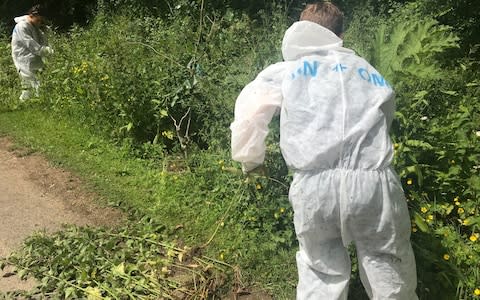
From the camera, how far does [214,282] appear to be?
3.70 meters

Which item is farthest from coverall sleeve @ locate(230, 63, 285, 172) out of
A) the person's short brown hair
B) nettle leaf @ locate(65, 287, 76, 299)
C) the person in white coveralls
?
the person in white coveralls

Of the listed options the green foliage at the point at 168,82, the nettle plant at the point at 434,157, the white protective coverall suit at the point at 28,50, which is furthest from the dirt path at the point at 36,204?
the white protective coverall suit at the point at 28,50

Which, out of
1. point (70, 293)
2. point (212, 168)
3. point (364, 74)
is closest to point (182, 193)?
point (212, 168)

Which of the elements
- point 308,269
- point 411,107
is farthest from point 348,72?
point 411,107

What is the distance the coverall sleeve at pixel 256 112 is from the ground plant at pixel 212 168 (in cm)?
81

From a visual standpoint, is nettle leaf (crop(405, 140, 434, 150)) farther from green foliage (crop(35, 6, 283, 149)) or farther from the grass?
green foliage (crop(35, 6, 283, 149))

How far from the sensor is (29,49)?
8844mm

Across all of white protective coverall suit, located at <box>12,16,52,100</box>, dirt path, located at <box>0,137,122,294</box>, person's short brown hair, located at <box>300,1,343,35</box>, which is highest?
person's short brown hair, located at <box>300,1,343,35</box>

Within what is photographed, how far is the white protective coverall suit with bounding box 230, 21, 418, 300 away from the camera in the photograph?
2.55m

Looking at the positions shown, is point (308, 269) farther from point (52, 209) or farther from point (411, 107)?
point (52, 209)

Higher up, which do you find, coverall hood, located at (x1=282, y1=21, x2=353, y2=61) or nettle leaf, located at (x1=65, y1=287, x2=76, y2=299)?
coverall hood, located at (x1=282, y1=21, x2=353, y2=61)

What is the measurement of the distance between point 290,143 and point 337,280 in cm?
73

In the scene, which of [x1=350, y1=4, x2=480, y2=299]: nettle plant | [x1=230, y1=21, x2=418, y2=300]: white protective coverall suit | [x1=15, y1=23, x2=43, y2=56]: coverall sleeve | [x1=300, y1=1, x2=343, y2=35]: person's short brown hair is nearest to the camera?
[x1=230, y1=21, x2=418, y2=300]: white protective coverall suit

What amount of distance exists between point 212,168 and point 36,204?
5.60ft
